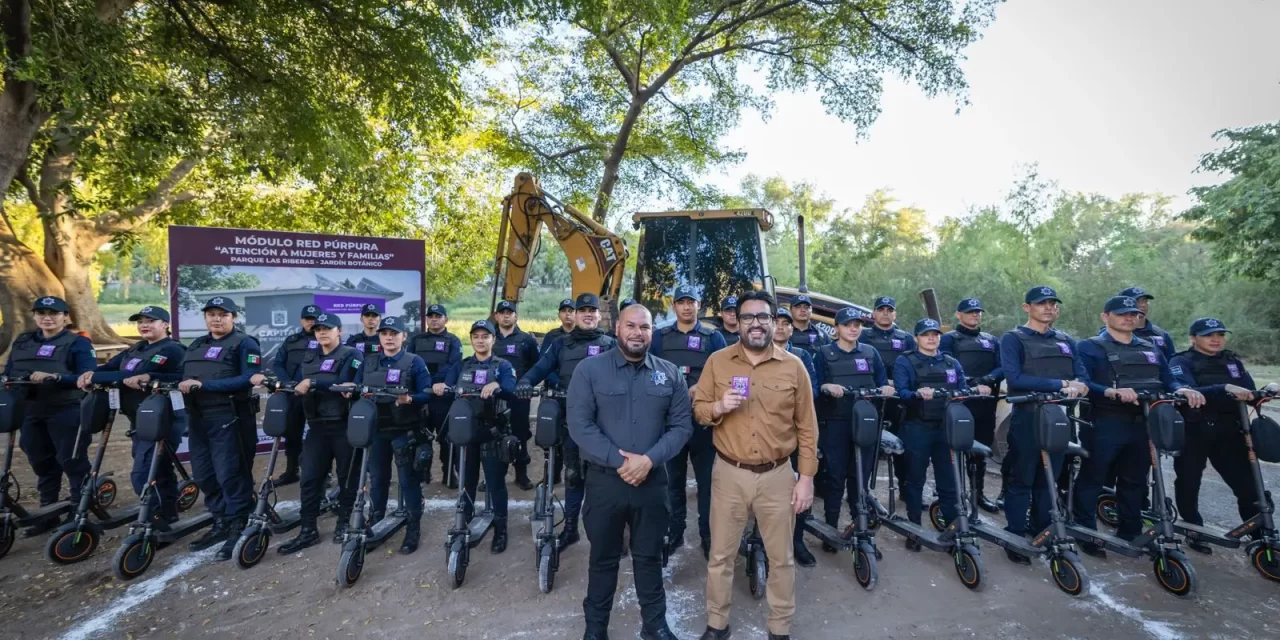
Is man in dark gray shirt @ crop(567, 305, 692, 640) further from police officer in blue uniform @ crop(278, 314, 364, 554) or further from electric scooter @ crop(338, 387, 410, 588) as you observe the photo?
police officer in blue uniform @ crop(278, 314, 364, 554)

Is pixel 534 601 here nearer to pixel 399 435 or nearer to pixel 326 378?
pixel 399 435

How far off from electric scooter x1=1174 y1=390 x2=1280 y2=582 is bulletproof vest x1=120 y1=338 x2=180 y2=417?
884 centimetres

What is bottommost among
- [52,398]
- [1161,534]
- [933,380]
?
[1161,534]

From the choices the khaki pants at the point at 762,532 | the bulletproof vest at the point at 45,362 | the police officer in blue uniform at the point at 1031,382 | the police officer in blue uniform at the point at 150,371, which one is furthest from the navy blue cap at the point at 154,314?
the police officer in blue uniform at the point at 1031,382

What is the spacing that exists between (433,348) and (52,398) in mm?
3182

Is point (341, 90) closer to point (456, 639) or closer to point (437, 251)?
point (437, 251)

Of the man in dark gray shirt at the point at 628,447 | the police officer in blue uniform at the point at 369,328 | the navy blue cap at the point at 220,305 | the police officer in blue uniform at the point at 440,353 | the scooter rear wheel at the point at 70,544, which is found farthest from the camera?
the police officer in blue uniform at the point at 369,328

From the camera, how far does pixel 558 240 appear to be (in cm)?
826

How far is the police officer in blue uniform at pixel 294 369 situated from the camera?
204 inches

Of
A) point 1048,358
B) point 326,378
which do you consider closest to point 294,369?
point 326,378

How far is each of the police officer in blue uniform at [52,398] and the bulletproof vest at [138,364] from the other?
1.17 ft

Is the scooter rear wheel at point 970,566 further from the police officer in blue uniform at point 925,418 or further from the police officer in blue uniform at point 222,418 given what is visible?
the police officer in blue uniform at point 222,418

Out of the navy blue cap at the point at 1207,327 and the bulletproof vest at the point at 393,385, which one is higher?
the navy blue cap at the point at 1207,327

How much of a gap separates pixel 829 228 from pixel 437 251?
2363 cm
